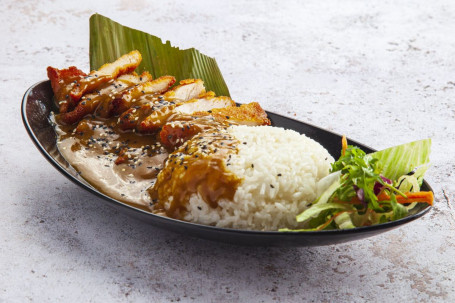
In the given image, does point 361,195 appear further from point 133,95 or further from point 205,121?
point 133,95

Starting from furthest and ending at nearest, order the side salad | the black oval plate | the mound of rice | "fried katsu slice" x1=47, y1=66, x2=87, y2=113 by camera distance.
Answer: "fried katsu slice" x1=47, y1=66, x2=87, y2=113 → the mound of rice → the side salad → the black oval plate

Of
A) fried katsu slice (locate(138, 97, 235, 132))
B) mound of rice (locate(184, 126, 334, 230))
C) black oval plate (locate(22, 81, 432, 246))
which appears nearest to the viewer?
black oval plate (locate(22, 81, 432, 246))

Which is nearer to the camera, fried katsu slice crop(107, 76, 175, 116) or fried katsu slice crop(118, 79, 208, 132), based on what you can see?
fried katsu slice crop(118, 79, 208, 132)

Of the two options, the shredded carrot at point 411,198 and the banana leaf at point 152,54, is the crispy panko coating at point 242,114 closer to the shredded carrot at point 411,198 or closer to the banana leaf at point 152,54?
the banana leaf at point 152,54

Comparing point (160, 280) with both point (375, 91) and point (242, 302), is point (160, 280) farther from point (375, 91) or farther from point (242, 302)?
point (375, 91)

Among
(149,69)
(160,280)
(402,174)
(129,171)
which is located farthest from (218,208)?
(149,69)

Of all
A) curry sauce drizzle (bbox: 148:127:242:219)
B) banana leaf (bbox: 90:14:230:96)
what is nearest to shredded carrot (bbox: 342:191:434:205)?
curry sauce drizzle (bbox: 148:127:242:219)

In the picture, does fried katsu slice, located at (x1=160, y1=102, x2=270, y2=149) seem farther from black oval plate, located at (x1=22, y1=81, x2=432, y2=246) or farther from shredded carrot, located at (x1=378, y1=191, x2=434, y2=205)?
shredded carrot, located at (x1=378, y1=191, x2=434, y2=205)

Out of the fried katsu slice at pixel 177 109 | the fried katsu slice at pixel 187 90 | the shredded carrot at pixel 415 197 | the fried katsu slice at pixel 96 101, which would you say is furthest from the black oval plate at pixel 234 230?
the fried katsu slice at pixel 187 90

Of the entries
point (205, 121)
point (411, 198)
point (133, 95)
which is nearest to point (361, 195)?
point (411, 198)
